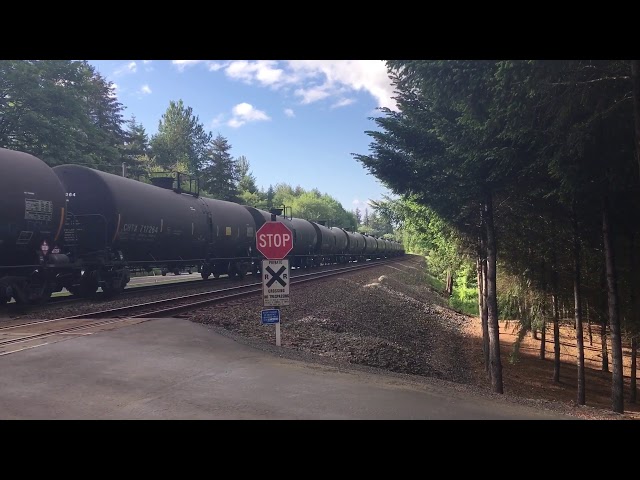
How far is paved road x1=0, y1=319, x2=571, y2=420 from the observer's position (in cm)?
490

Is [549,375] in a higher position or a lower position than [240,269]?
lower

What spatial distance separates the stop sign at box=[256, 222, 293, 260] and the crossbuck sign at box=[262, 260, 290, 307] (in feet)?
0.62

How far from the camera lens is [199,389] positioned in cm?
570

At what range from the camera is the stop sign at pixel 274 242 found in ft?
29.7

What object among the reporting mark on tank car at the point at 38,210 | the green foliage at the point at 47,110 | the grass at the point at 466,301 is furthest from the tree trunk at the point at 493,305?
the green foliage at the point at 47,110

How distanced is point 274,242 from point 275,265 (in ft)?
1.63

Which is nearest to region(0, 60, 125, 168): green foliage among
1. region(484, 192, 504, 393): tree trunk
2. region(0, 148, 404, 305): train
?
region(0, 148, 404, 305): train

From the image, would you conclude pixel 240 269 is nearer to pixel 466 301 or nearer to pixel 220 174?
pixel 466 301

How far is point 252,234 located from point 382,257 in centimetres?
5017

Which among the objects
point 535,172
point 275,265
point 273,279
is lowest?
point 273,279

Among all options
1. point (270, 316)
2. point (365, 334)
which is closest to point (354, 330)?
point (365, 334)

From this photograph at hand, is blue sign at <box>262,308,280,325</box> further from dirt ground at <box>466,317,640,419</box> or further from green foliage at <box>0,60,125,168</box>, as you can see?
green foliage at <box>0,60,125,168</box>

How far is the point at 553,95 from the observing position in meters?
7.73

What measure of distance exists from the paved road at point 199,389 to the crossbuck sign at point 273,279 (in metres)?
1.29
